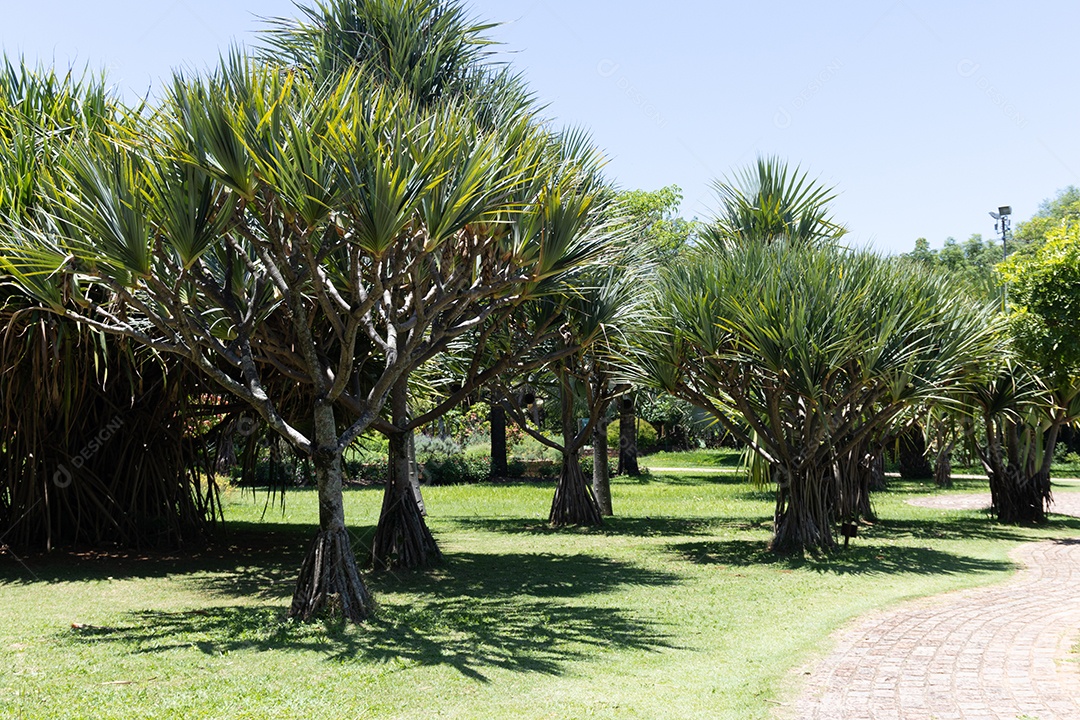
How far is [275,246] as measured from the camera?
25.8ft

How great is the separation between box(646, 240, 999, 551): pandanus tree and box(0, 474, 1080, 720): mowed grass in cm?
135

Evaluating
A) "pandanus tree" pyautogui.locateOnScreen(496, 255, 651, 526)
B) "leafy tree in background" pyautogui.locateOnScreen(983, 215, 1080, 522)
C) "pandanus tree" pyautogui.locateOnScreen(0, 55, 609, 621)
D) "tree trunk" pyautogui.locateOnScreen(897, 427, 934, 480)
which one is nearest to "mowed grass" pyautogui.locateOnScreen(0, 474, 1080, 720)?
"pandanus tree" pyautogui.locateOnScreen(0, 55, 609, 621)

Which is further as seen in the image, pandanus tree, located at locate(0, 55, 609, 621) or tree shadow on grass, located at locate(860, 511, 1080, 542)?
tree shadow on grass, located at locate(860, 511, 1080, 542)

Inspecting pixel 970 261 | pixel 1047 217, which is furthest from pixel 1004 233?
pixel 1047 217

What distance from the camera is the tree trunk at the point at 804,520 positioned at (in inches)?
501

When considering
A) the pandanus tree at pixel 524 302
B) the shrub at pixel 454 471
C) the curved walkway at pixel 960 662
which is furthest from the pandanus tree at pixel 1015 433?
the shrub at pixel 454 471

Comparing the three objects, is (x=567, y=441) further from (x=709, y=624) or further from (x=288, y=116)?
(x=288, y=116)

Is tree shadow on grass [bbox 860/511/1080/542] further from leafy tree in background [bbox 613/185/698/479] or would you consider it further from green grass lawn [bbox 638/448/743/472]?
green grass lawn [bbox 638/448/743/472]

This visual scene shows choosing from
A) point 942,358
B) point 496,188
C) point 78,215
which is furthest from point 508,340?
point 78,215

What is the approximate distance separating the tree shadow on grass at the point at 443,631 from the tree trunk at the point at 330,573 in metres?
0.16

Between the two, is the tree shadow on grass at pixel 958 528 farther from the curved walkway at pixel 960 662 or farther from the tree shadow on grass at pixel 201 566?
the tree shadow on grass at pixel 201 566

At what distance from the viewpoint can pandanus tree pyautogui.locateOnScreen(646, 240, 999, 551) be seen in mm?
11477

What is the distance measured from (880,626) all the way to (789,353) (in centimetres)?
399

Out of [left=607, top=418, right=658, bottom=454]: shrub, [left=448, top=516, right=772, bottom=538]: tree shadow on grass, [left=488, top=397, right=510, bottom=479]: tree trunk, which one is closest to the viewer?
[left=448, top=516, right=772, bottom=538]: tree shadow on grass
